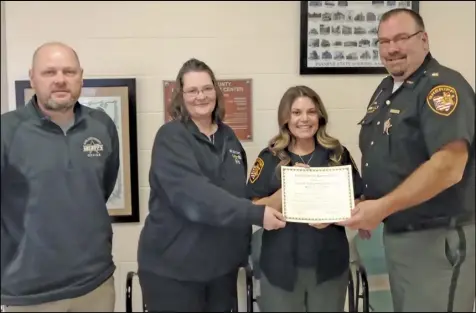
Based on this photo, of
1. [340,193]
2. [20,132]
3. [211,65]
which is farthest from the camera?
[211,65]

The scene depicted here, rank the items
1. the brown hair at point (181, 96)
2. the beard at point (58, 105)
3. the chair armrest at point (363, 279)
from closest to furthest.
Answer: the beard at point (58, 105) → the brown hair at point (181, 96) → the chair armrest at point (363, 279)

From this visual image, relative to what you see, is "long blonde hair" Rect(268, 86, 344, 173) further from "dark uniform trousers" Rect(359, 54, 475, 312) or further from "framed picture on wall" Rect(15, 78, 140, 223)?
"framed picture on wall" Rect(15, 78, 140, 223)

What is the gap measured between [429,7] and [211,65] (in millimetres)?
693

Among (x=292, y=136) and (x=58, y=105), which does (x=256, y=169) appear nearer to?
(x=292, y=136)

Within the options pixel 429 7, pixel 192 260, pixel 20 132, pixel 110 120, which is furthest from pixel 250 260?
pixel 429 7

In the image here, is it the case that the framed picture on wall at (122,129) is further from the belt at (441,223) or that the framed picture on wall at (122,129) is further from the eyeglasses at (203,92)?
the belt at (441,223)

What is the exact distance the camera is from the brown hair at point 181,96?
1346mm

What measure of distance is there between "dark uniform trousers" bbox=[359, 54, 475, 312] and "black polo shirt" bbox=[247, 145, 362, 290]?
11 centimetres

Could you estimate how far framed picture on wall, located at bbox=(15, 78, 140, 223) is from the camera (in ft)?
4.66

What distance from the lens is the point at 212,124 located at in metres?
1.37

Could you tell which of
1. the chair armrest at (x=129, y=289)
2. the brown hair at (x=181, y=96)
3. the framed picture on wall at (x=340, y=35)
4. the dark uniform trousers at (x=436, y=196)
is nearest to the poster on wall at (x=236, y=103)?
the brown hair at (x=181, y=96)

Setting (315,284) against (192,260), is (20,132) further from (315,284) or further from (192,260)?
(315,284)

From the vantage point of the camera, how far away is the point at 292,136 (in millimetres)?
1404

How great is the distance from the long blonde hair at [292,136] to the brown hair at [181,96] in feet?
0.54
